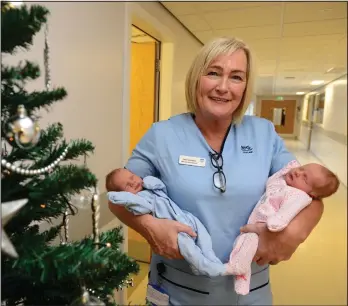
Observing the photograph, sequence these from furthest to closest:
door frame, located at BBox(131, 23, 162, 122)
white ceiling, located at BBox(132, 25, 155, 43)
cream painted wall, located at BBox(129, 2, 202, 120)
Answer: door frame, located at BBox(131, 23, 162, 122) → white ceiling, located at BBox(132, 25, 155, 43) → cream painted wall, located at BBox(129, 2, 202, 120)

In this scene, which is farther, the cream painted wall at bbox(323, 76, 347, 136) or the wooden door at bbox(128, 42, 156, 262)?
the cream painted wall at bbox(323, 76, 347, 136)

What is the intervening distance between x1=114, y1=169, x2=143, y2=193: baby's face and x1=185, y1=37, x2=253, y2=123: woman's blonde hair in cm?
33

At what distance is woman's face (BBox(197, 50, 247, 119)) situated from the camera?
0.96m

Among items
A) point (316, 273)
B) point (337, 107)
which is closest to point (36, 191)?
point (316, 273)

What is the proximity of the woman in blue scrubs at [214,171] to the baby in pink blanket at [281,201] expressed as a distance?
29 millimetres

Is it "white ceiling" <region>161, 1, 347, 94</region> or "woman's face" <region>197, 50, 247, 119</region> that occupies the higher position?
"white ceiling" <region>161, 1, 347, 94</region>

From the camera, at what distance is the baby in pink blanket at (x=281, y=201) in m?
0.87

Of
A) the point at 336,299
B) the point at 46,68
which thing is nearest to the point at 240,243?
the point at 46,68

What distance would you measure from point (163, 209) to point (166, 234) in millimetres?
79

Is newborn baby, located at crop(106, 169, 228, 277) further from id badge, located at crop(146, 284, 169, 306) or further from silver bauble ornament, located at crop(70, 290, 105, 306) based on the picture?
silver bauble ornament, located at crop(70, 290, 105, 306)

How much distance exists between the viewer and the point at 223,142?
3.32 feet

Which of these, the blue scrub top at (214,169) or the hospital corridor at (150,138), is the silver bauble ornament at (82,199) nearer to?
the hospital corridor at (150,138)

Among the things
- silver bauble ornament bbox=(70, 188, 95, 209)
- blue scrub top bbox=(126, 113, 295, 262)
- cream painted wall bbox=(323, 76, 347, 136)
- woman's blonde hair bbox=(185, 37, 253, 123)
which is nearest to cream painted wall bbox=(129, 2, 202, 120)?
woman's blonde hair bbox=(185, 37, 253, 123)

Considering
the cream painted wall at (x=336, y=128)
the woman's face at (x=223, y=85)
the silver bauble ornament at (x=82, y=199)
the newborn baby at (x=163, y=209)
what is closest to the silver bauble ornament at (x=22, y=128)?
the silver bauble ornament at (x=82, y=199)
